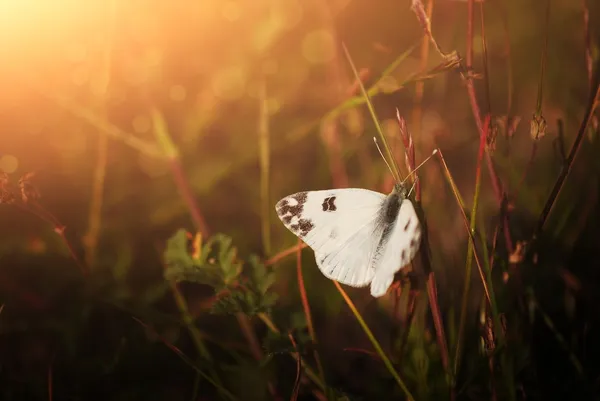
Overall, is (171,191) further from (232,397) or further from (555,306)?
(555,306)

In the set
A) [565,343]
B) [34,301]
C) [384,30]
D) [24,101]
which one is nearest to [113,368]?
[34,301]

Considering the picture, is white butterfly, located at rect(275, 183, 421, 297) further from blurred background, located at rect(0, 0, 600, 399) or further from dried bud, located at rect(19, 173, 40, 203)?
dried bud, located at rect(19, 173, 40, 203)

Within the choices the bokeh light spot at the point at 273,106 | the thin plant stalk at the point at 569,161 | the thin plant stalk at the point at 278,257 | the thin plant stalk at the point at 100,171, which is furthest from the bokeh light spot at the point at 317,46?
the thin plant stalk at the point at 569,161

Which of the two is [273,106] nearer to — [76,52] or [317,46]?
[317,46]

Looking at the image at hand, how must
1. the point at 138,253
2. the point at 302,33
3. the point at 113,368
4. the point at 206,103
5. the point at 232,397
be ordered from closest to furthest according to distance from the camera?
1. the point at 232,397
2. the point at 113,368
3. the point at 138,253
4. the point at 206,103
5. the point at 302,33

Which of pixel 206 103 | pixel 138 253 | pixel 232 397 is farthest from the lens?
pixel 206 103

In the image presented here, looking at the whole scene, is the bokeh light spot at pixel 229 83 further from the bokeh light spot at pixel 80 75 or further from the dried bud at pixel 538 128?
the dried bud at pixel 538 128
